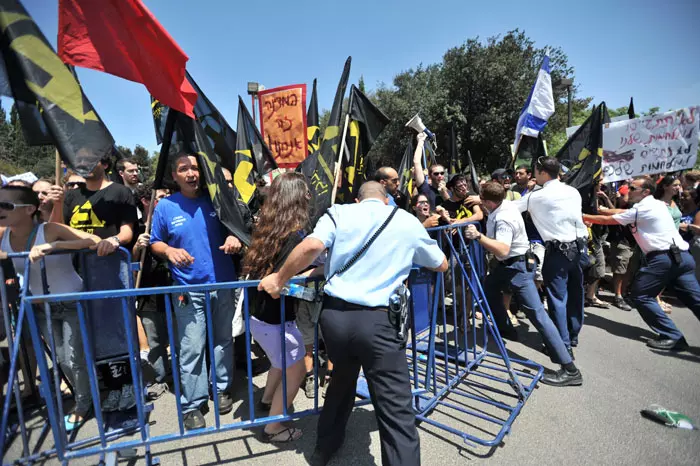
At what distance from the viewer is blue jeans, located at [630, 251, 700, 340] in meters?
4.52

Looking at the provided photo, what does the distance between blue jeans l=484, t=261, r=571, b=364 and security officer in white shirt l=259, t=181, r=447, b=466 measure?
83.3 inches

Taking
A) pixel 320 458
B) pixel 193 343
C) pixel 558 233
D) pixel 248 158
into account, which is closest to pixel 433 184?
pixel 558 233

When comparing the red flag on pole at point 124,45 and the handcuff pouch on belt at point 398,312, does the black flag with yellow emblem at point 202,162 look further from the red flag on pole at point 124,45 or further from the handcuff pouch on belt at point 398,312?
the handcuff pouch on belt at point 398,312

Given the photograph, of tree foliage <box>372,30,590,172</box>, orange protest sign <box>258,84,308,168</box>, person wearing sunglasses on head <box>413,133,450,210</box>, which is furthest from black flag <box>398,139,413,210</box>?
tree foliage <box>372,30,590,172</box>

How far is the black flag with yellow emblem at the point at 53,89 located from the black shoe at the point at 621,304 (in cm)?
745

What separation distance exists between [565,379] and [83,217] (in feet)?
15.8

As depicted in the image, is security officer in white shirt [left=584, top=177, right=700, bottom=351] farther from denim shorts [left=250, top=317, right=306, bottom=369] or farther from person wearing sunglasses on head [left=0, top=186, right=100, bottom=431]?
person wearing sunglasses on head [left=0, top=186, right=100, bottom=431]

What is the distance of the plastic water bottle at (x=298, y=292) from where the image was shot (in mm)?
2581

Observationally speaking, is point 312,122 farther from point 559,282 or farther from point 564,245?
point 559,282

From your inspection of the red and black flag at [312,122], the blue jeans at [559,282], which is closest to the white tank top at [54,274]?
the red and black flag at [312,122]

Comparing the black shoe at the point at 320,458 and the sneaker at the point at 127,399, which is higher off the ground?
the sneaker at the point at 127,399

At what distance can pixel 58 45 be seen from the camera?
2883 mm

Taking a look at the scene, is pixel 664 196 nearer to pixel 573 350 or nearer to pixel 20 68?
pixel 573 350

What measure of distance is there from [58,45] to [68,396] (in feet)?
10.3
